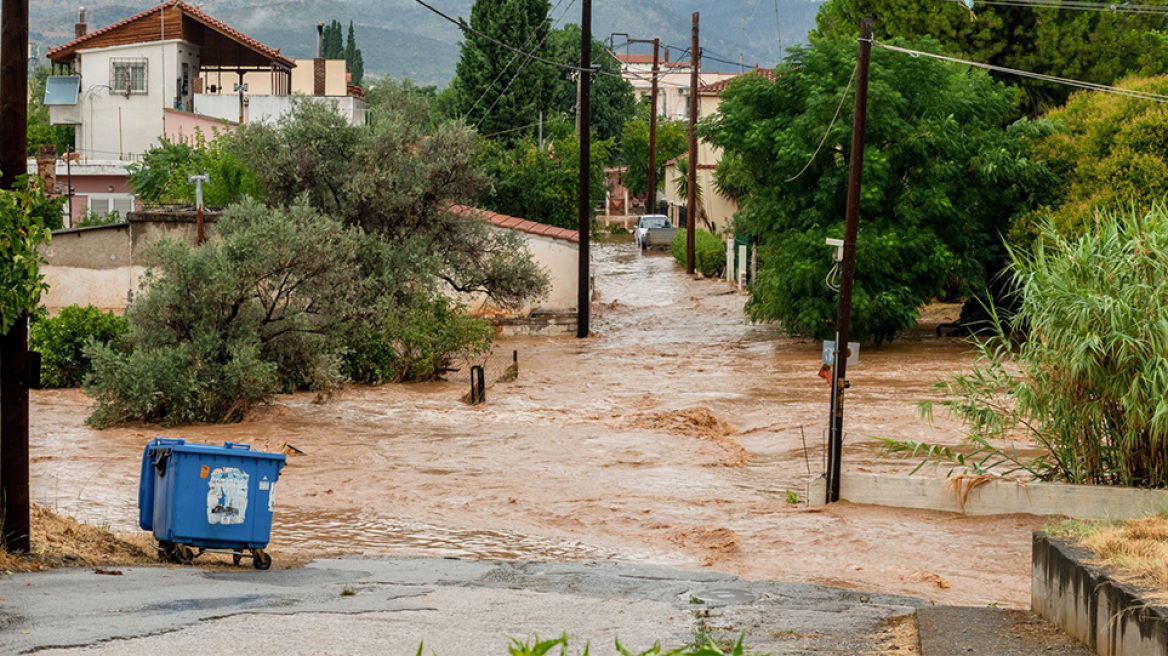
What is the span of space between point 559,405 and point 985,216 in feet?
42.4

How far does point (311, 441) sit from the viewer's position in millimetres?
19562

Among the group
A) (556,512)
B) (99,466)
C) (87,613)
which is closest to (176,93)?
(99,466)

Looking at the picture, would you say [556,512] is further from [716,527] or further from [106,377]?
[106,377]

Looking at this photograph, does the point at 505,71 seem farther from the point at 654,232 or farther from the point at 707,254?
the point at 707,254

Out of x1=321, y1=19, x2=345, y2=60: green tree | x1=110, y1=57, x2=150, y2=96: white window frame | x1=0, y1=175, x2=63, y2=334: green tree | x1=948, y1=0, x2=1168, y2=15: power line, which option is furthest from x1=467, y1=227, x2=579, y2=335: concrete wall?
x1=321, y1=19, x2=345, y2=60: green tree

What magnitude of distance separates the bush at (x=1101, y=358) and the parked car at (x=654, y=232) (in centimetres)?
4417

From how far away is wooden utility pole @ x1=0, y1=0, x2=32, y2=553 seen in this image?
10.2 metres

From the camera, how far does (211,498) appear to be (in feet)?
34.8

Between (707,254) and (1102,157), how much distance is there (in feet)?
66.9

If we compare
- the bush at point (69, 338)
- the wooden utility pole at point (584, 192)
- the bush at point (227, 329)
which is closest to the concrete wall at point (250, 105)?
the wooden utility pole at point (584, 192)

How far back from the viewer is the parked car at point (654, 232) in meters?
57.9

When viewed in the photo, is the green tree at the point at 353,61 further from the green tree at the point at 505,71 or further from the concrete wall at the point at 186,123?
the concrete wall at the point at 186,123

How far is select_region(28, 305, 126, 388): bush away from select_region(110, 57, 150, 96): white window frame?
34.1 metres

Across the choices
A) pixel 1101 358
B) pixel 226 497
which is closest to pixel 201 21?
pixel 226 497
